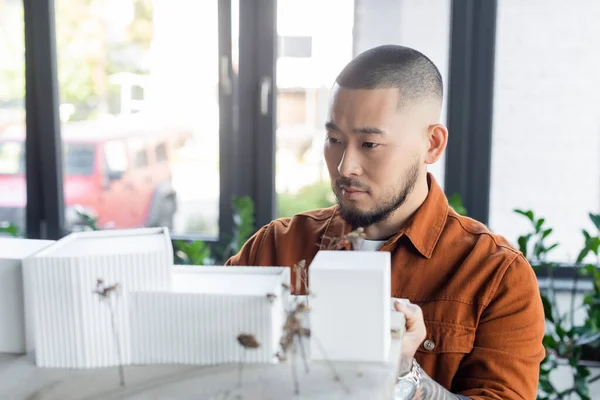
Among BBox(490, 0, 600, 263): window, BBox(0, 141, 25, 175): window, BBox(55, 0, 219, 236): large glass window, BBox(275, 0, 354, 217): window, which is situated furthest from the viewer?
BBox(0, 141, 25, 175): window

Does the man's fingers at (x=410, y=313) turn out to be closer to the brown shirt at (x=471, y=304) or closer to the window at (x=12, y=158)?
the brown shirt at (x=471, y=304)

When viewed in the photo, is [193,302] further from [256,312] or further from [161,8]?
[161,8]

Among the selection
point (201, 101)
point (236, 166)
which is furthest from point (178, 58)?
point (236, 166)

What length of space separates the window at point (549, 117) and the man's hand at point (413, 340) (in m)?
1.73

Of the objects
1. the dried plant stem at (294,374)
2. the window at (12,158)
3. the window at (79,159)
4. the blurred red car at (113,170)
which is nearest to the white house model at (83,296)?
the dried plant stem at (294,374)

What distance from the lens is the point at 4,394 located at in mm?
843

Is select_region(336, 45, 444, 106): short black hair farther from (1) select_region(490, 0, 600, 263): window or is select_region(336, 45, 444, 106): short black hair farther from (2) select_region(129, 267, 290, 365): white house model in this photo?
(1) select_region(490, 0, 600, 263): window

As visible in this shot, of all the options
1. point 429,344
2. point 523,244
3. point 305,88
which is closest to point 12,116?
point 305,88

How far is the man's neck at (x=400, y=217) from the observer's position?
1.56 m

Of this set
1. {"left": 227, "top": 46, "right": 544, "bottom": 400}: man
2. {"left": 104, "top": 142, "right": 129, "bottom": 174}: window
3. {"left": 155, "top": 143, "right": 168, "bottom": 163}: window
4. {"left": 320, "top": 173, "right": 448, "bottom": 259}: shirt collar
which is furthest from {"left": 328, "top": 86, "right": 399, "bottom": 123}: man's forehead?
{"left": 104, "top": 142, "right": 129, "bottom": 174}: window

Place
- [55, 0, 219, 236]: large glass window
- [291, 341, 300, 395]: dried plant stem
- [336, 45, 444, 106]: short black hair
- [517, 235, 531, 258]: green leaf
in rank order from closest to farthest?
1. [291, 341, 300, 395]: dried plant stem
2. [336, 45, 444, 106]: short black hair
3. [517, 235, 531, 258]: green leaf
4. [55, 0, 219, 236]: large glass window

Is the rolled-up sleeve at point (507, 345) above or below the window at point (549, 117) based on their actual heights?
below

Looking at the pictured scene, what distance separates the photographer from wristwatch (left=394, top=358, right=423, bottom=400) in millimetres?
1138

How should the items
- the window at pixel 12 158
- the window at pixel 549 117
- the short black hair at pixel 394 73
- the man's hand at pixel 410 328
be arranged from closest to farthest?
the man's hand at pixel 410 328 < the short black hair at pixel 394 73 < the window at pixel 549 117 < the window at pixel 12 158
